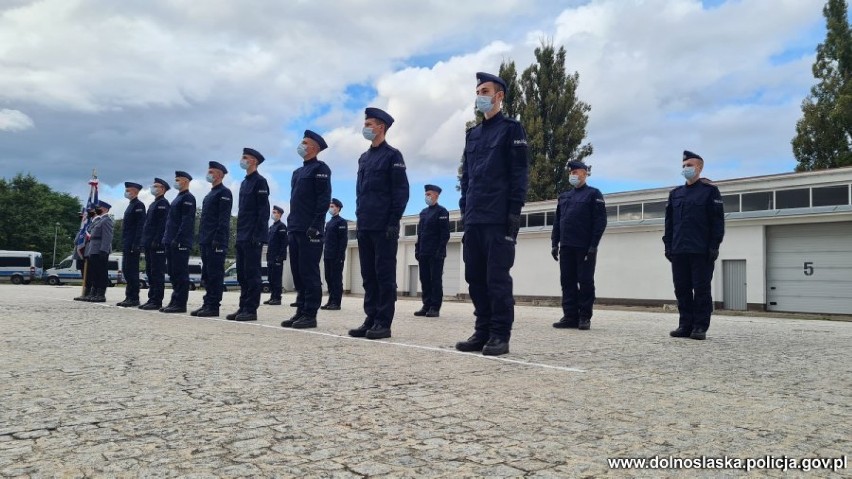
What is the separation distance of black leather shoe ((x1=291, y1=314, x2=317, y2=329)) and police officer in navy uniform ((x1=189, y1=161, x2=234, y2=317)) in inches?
91.2

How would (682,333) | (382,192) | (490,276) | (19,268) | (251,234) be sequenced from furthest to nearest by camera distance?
(19,268) < (251,234) < (682,333) < (382,192) < (490,276)

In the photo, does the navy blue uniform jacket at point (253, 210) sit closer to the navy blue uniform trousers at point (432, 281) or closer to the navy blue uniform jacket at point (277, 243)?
the navy blue uniform trousers at point (432, 281)

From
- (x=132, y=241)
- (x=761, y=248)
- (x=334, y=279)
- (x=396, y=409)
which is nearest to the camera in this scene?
(x=396, y=409)

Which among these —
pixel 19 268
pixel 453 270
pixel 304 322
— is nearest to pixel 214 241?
pixel 304 322

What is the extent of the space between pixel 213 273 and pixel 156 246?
2058 mm

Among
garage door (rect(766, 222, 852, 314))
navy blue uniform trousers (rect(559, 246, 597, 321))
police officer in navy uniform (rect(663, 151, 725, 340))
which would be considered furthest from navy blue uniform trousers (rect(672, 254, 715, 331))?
garage door (rect(766, 222, 852, 314))

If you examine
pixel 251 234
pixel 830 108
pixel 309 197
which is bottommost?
Result: pixel 251 234

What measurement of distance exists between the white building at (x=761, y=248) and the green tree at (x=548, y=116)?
1014cm

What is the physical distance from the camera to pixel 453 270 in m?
32.2

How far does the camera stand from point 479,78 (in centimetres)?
547

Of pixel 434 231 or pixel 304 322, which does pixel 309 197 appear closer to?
pixel 304 322

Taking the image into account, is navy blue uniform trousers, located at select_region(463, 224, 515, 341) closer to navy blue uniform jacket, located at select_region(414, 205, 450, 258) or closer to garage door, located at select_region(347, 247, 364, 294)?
navy blue uniform jacket, located at select_region(414, 205, 450, 258)

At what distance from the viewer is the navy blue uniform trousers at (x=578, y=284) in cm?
817

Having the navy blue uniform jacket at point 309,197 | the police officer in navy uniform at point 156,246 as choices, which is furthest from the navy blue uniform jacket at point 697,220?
the police officer in navy uniform at point 156,246
